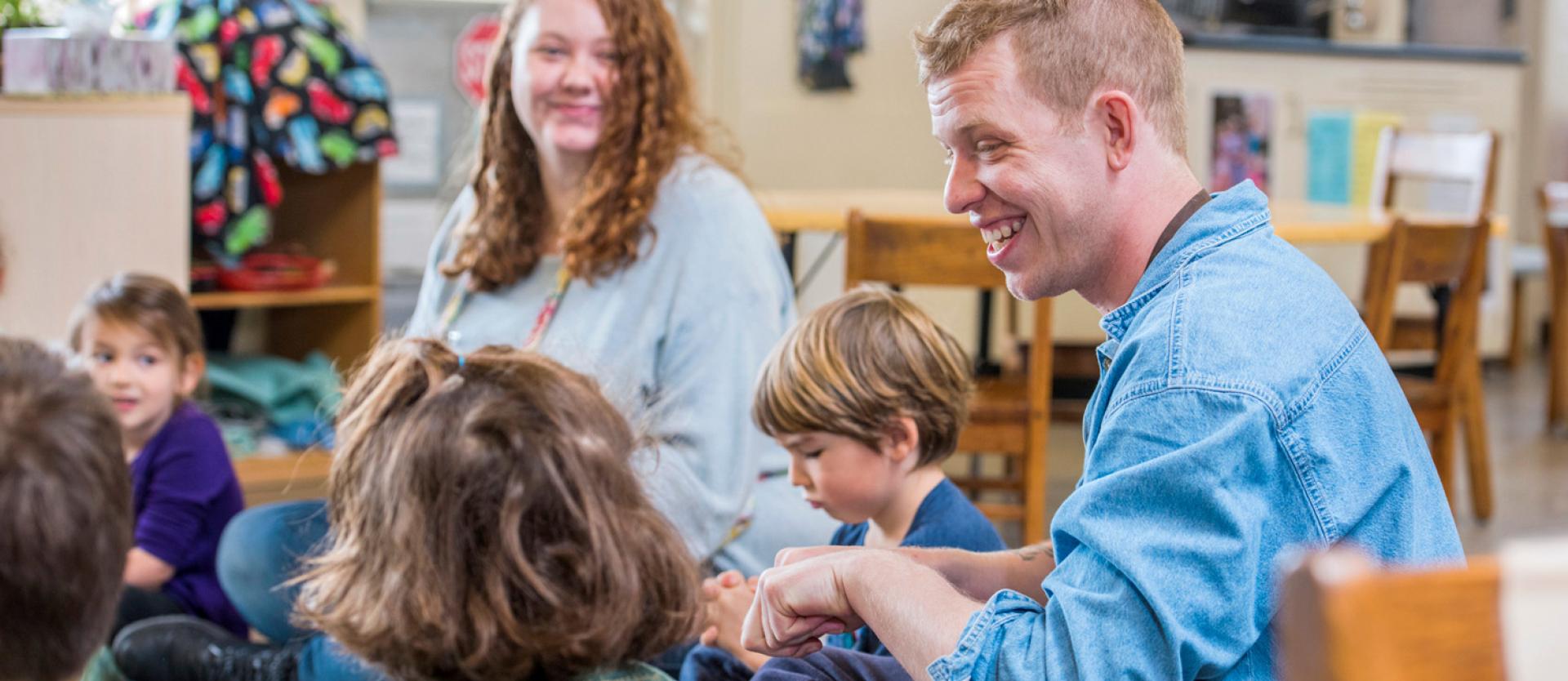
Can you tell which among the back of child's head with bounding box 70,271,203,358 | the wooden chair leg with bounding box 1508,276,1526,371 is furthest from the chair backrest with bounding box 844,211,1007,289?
the wooden chair leg with bounding box 1508,276,1526,371

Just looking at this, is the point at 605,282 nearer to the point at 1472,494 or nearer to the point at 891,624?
the point at 891,624

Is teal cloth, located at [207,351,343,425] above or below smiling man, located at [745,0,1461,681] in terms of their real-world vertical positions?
below

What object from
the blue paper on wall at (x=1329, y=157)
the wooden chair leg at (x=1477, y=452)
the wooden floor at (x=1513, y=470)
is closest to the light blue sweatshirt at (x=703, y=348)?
the wooden floor at (x=1513, y=470)

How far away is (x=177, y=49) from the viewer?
126 inches

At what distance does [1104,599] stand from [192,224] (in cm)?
281

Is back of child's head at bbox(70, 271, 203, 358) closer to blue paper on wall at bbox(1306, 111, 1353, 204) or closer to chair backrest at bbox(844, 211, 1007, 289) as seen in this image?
chair backrest at bbox(844, 211, 1007, 289)

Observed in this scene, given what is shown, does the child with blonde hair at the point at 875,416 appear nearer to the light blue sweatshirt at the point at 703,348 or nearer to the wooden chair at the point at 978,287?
the light blue sweatshirt at the point at 703,348

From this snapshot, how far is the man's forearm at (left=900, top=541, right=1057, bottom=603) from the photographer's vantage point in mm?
1283

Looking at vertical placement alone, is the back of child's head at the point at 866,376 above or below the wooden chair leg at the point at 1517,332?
above

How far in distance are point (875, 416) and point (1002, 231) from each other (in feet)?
1.60

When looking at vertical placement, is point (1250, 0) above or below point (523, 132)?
above

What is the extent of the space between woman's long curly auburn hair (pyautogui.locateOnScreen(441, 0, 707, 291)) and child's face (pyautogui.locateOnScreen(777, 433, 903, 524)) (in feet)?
1.57

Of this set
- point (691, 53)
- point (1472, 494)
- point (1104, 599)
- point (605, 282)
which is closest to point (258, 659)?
point (605, 282)

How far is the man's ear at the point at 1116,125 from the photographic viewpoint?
1.08m
